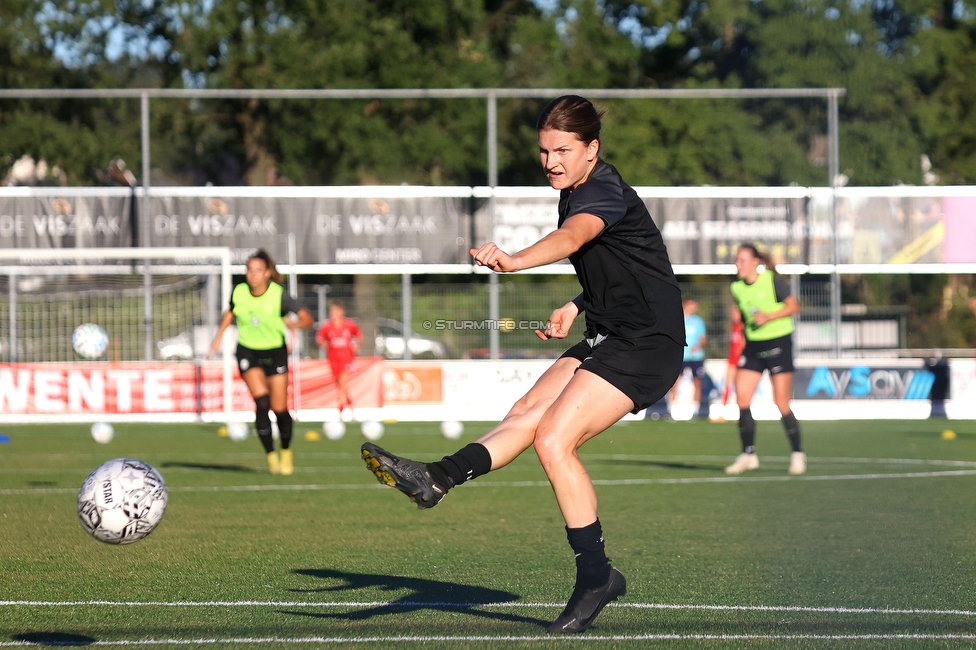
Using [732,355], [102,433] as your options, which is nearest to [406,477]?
[102,433]

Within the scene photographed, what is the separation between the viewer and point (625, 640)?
4.90m

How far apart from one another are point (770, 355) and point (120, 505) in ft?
23.7

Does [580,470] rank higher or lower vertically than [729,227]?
lower

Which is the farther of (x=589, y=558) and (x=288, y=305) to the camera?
(x=288, y=305)

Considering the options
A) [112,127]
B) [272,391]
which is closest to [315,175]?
[112,127]

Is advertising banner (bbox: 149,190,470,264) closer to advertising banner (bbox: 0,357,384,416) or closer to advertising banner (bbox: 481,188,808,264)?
advertising banner (bbox: 481,188,808,264)

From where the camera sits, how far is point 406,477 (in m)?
4.60

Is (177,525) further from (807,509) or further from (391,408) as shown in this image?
(391,408)

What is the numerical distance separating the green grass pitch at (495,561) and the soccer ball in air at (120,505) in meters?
0.27

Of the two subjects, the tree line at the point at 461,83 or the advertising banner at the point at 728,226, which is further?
the tree line at the point at 461,83

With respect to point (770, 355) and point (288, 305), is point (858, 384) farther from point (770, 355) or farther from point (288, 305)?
point (288, 305)

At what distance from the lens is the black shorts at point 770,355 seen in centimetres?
1195

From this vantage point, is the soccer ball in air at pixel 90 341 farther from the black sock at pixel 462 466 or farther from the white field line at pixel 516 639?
the black sock at pixel 462 466

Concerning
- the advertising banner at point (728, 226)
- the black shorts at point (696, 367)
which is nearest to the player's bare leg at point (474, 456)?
the black shorts at point (696, 367)
